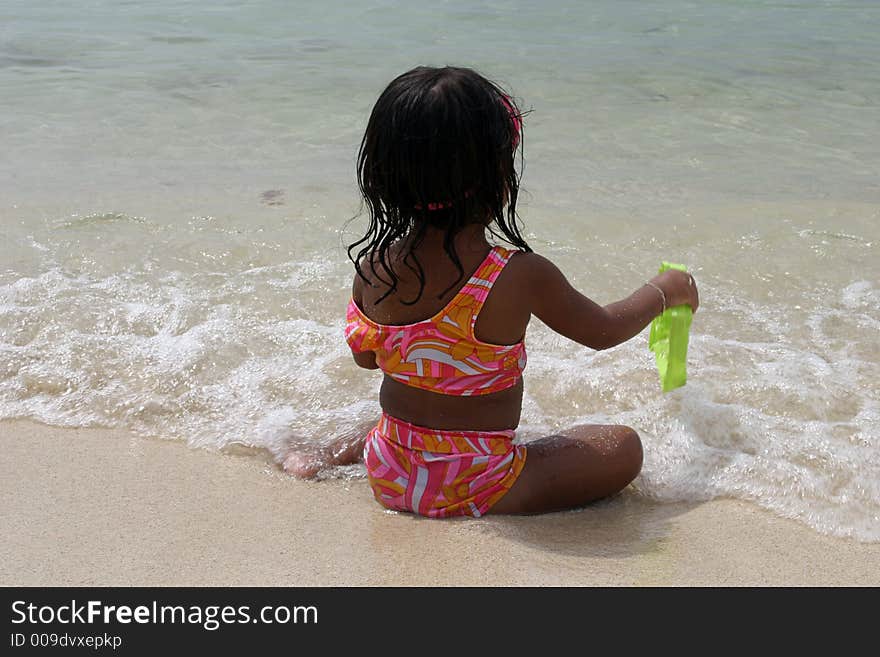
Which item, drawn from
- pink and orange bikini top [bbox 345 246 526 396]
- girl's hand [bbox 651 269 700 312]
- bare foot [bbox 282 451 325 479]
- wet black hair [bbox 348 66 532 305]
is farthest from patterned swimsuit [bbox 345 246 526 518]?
girl's hand [bbox 651 269 700 312]

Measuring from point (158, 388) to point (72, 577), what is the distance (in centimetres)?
112

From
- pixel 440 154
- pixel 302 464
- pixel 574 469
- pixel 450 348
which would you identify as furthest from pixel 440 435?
pixel 440 154

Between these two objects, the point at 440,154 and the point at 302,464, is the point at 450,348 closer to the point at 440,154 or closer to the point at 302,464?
the point at 440,154

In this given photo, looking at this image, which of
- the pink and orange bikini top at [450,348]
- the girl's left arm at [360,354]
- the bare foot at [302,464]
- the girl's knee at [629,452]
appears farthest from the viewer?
the bare foot at [302,464]

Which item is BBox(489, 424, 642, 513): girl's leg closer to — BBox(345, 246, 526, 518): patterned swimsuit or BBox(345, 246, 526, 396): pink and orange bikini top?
BBox(345, 246, 526, 518): patterned swimsuit

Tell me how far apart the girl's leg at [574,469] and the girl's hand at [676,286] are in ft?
1.15

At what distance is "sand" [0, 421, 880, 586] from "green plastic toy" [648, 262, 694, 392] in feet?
1.36

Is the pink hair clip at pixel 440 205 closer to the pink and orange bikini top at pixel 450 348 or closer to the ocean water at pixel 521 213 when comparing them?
the pink and orange bikini top at pixel 450 348

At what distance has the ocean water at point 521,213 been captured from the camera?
9.32 ft

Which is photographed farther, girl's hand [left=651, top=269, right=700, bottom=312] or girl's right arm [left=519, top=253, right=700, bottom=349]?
girl's hand [left=651, top=269, right=700, bottom=312]

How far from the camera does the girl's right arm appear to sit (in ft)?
6.88

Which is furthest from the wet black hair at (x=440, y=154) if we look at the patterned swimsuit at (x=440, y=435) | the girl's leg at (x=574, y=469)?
the girl's leg at (x=574, y=469)

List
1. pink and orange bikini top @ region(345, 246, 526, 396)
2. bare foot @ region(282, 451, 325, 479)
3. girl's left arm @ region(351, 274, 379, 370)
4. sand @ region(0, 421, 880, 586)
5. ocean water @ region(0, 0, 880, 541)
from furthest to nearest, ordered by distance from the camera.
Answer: ocean water @ region(0, 0, 880, 541), bare foot @ region(282, 451, 325, 479), girl's left arm @ region(351, 274, 379, 370), pink and orange bikini top @ region(345, 246, 526, 396), sand @ region(0, 421, 880, 586)

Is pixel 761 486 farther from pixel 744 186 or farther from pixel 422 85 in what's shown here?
pixel 744 186
